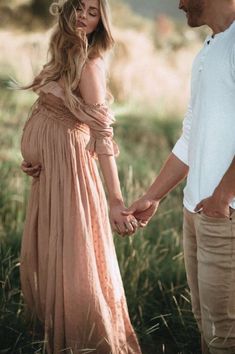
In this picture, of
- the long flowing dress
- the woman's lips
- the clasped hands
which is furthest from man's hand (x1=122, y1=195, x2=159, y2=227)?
the woman's lips

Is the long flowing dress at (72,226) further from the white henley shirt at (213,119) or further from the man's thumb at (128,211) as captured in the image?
the white henley shirt at (213,119)

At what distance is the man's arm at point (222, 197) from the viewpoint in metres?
2.42

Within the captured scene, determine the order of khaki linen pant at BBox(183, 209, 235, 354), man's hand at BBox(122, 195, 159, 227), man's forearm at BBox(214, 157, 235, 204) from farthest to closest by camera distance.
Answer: man's hand at BBox(122, 195, 159, 227) → khaki linen pant at BBox(183, 209, 235, 354) → man's forearm at BBox(214, 157, 235, 204)

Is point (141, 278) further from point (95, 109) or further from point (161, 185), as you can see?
point (95, 109)

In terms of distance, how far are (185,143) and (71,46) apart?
0.66 meters

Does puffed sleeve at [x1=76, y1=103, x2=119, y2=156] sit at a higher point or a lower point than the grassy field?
higher

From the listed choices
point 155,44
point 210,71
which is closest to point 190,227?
point 210,71

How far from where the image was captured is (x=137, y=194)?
493 cm

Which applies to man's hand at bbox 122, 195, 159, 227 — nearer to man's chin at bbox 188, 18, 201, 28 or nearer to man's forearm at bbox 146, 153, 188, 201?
man's forearm at bbox 146, 153, 188, 201

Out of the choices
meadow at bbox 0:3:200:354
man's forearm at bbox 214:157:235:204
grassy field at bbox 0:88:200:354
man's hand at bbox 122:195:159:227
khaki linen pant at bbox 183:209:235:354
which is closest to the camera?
man's forearm at bbox 214:157:235:204

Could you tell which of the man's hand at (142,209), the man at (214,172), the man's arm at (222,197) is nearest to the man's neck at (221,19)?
the man at (214,172)

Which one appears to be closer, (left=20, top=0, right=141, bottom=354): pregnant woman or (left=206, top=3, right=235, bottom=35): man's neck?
(left=206, top=3, right=235, bottom=35): man's neck

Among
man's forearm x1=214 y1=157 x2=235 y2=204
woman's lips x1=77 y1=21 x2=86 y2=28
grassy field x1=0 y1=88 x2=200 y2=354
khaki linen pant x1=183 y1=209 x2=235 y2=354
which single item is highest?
woman's lips x1=77 y1=21 x2=86 y2=28

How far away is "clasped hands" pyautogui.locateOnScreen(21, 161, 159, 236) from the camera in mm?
3076
